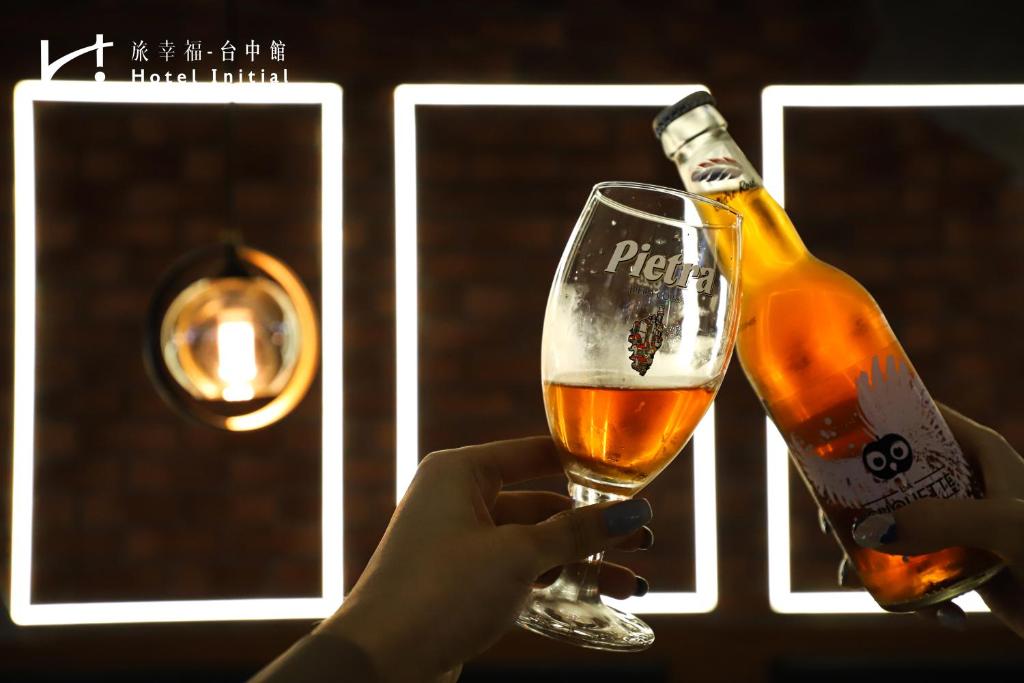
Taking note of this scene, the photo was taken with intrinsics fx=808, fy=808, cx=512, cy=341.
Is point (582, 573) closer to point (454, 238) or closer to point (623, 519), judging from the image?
point (623, 519)

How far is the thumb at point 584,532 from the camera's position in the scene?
635 millimetres

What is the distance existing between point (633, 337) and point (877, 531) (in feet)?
0.87

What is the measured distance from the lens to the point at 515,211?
204 cm

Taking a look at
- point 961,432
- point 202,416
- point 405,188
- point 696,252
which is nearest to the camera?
point 696,252

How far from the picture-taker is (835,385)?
0.77 m

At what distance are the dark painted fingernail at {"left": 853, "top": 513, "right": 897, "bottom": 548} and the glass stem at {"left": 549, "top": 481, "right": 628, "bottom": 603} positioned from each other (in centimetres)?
20

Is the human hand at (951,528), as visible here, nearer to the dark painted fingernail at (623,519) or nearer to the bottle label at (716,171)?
the dark painted fingernail at (623,519)

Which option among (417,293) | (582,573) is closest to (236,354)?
(417,293)

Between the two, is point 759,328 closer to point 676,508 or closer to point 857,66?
point 676,508

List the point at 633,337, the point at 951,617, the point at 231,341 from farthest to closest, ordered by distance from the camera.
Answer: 1. the point at 231,341
2. the point at 951,617
3. the point at 633,337

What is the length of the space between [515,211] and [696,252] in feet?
4.72

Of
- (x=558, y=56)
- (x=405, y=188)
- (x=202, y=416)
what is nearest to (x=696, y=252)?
(x=202, y=416)

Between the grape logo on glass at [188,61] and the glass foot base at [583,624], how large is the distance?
1.67 metres

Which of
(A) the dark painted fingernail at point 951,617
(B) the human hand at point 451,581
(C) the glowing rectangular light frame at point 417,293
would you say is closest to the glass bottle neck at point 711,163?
(B) the human hand at point 451,581
